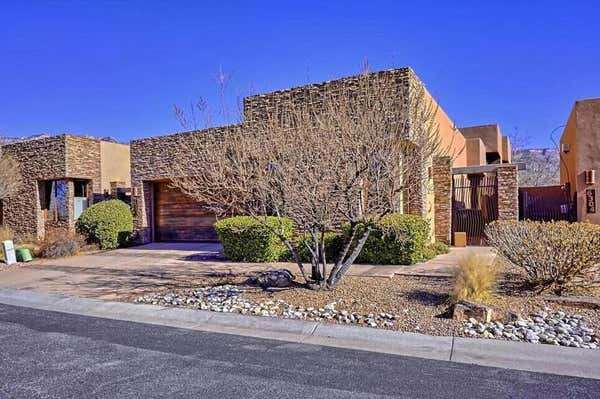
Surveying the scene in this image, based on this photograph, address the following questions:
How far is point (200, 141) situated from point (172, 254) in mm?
6336

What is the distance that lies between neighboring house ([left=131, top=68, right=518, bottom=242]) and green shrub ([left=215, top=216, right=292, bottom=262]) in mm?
2319

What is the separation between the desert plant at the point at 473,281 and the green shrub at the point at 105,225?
13135 millimetres

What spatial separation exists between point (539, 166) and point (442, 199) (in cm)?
3546

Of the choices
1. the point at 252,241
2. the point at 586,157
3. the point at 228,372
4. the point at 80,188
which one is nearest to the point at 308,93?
the point at 252,241

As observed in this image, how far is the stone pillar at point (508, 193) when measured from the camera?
13.4m

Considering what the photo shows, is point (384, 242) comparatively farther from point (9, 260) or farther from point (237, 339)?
point (9, 260)

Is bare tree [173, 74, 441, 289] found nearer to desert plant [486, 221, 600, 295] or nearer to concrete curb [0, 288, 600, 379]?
concrete curb [0, 288, 600, 379]

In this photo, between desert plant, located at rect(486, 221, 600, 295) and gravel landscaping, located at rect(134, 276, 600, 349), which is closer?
gravel landscaping, located at rect(134, 276, 600, 349)

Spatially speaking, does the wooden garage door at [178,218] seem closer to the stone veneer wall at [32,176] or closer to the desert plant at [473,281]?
the stone veneer wall at [32,176]

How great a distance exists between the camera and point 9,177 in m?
19.7

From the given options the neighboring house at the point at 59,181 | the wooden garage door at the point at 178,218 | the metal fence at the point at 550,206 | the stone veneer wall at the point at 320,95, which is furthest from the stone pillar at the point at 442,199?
the neighboring house at the point at 59,181

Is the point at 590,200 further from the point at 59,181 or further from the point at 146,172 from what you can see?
the point at 59,181

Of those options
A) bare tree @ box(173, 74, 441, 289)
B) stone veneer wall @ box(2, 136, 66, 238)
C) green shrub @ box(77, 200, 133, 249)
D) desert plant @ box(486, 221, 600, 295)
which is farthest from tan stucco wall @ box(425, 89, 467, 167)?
stone veneer wall @ box(2, 136, 66, 238)

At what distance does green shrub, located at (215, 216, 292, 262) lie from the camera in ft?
37.9
